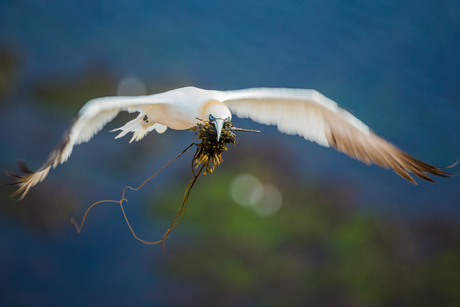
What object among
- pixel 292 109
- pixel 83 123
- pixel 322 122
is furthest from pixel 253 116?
pixel 83 123

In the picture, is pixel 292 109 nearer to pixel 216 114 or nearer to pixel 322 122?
pixel 322 122

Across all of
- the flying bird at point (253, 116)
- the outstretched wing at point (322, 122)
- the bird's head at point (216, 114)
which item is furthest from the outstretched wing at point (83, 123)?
the outstretched wing at point (322, 122)

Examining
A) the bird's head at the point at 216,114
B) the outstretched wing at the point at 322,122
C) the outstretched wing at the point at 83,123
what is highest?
the outstretched wing at the point at 322,122

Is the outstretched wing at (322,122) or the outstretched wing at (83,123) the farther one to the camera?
the outstretched wing at (322,122)

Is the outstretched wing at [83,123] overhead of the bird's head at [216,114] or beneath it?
beneath

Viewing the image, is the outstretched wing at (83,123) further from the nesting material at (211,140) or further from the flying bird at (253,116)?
the nesting material at (211,140)

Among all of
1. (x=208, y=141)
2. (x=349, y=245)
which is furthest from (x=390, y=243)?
(x=208, y=141)

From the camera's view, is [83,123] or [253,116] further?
[253,116]

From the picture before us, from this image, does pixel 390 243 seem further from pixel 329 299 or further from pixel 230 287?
pixel 230 287
